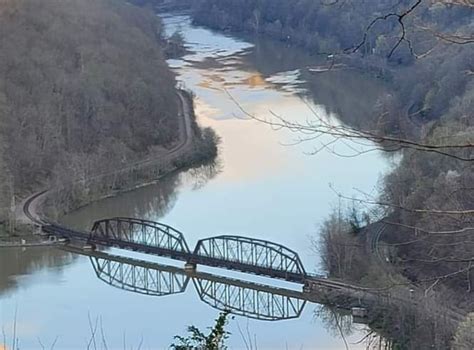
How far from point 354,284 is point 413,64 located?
11.6 metres

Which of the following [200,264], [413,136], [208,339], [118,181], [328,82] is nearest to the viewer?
[208,339]

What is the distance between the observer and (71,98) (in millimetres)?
18453

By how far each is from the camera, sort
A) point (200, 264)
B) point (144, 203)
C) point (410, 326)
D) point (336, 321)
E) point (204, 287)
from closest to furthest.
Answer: point (410, 326) → point (336, 321) → point (204, 287) → point (200, 264) → point (144, 203)

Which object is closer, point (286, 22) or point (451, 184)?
point (451, 184)

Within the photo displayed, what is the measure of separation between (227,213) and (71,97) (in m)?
6.27

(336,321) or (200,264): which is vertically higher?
(336,321)

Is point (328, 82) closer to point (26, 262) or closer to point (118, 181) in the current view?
point (118, 181)

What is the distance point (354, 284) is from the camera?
10320 millimetres

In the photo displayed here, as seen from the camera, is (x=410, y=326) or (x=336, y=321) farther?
(x=336, y=321)

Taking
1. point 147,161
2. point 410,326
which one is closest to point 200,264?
point 410,326

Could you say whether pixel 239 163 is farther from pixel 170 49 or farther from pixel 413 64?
pixel 170 49

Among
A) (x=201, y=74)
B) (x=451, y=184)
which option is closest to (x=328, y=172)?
(x=451, y=184)

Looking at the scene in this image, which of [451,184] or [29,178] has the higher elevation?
[451,184]

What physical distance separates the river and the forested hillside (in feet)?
3.89
